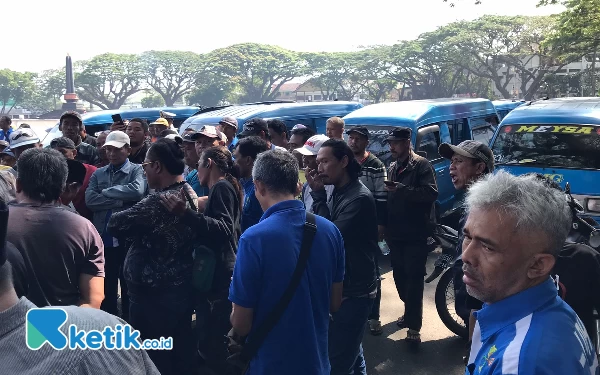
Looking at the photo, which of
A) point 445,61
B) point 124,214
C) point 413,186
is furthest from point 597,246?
point 445,61

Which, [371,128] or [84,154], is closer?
[84,154]

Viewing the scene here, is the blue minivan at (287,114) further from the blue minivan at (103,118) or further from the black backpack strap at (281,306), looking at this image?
the black backpack strap at (281,306)

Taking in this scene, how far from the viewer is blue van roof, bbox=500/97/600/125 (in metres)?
6.25

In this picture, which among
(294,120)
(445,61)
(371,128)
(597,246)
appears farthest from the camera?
(445,61)

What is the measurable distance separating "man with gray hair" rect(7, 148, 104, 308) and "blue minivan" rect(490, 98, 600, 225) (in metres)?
5.17

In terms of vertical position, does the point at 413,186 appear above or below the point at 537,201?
below

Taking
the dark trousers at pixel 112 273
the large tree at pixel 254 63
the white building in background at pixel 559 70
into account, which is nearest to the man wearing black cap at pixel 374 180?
the dark trousers at pixel 112 273

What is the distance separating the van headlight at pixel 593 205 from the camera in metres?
5.64

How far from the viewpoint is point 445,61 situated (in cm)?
4153

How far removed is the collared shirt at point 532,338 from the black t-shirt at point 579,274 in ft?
3.96

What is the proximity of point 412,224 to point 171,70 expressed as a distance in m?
53.4

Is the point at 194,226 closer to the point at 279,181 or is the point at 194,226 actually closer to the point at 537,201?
the point at 279,181

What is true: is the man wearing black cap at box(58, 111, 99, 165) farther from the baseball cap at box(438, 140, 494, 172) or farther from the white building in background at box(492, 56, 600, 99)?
the white building in background at box(492, 56, 600, 99)

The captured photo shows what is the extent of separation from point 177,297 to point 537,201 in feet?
7.39
